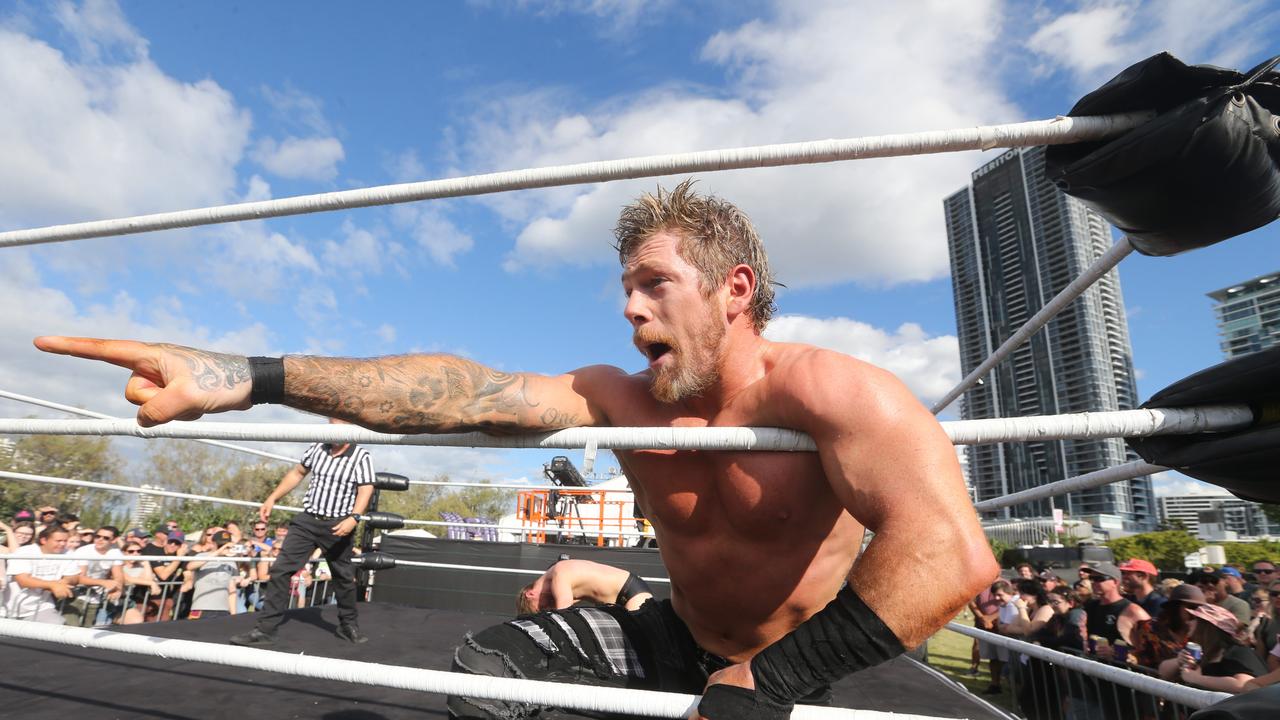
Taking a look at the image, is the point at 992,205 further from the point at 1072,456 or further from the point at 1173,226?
the point at 1072,456

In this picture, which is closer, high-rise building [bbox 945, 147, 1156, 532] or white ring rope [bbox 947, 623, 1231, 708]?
white ring rope [bbox 947, 623, 1231, 708]

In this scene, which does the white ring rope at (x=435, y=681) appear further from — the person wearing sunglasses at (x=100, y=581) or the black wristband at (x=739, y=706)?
the person wearing sunglasses at (x=100, y=581)

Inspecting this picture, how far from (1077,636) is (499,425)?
608 centimetres

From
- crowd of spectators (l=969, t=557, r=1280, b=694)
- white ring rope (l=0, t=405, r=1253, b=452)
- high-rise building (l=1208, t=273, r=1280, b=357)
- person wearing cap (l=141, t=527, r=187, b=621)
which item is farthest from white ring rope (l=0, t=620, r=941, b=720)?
person wearing cap (l=141, t=527, r=187, b=621)

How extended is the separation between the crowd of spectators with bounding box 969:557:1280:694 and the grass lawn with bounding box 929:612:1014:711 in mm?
213

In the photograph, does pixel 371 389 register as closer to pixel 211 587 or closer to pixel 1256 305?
pixel 1256 305

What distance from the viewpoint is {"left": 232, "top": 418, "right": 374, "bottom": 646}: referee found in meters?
4.37

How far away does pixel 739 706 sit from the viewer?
1035 mm

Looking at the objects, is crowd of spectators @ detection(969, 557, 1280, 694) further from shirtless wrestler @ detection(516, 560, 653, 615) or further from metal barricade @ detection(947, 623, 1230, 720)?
shirtless wrestler @ detection(516, 560, 653, 615)

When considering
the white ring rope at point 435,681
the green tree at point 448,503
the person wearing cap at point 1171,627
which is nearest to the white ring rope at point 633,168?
the white ring rope at point 435,681

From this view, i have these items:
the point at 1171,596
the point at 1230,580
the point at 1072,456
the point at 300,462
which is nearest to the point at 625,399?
the point at 300,462

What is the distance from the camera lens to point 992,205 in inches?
338

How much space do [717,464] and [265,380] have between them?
101cm

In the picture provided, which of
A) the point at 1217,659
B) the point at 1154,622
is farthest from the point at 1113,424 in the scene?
the point at 1154,622
